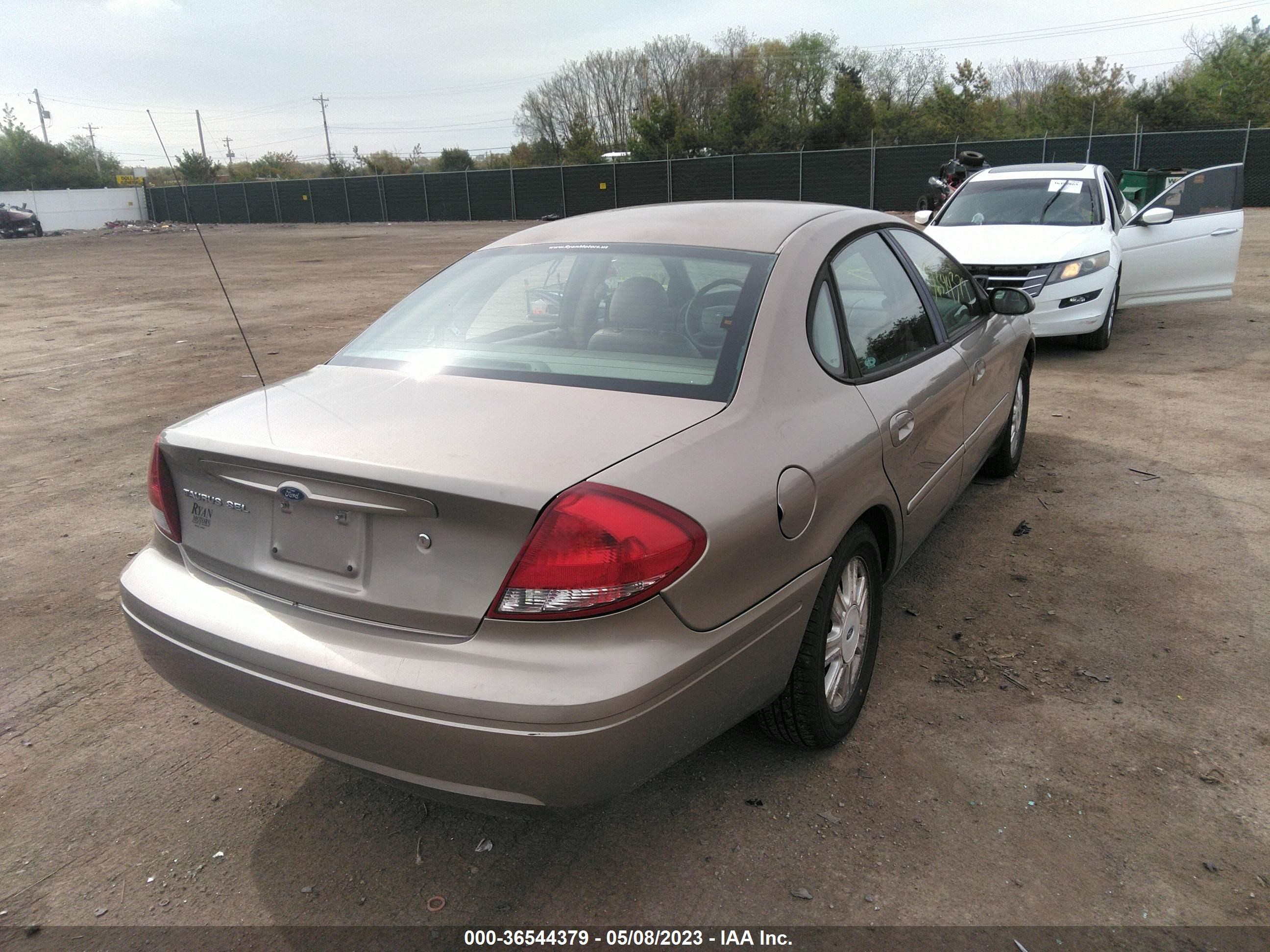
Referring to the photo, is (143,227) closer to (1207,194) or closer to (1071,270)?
(1071,270)

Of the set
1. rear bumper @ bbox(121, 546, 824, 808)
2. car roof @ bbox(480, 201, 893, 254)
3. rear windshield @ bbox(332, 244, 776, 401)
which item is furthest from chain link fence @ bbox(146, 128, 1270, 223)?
rear bumper @ bbox(121, 546, 824, 808)

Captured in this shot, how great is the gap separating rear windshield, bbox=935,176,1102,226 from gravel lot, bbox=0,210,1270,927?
4.74m

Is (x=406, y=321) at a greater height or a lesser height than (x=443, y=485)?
greater

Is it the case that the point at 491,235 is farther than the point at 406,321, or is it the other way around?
the point at 491,235

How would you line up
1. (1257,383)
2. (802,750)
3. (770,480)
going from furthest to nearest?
(1257,383) < (802,750) < (770,480)

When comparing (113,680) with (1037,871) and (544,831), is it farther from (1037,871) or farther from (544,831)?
(1037,871)

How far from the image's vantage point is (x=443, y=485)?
78.9 inches

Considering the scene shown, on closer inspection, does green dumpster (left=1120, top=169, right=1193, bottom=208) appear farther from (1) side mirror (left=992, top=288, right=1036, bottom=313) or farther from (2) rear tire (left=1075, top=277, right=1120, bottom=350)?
(1) side mirror (left=992, top=288, right=1036, bottom=313)

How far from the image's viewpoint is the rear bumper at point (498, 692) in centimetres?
192

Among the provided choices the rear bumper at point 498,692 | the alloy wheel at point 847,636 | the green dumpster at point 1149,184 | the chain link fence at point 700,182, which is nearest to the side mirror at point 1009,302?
the alloy wheel at point 847,636

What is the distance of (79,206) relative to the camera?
6153 centimetres

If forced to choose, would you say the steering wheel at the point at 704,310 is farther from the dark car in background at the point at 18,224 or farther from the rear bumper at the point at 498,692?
the dark car in background at the point at 18,224

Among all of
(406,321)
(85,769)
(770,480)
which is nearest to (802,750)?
(770,480)

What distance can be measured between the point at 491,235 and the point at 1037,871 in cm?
3199
